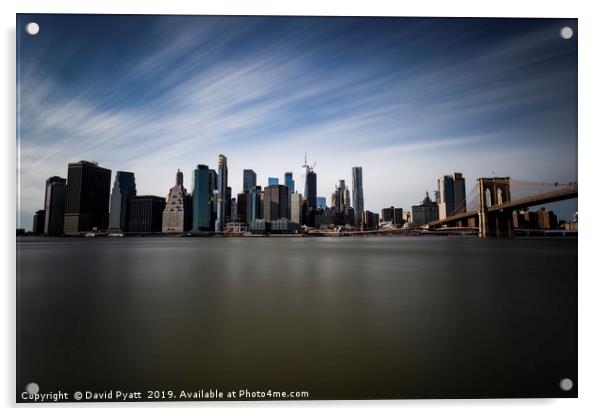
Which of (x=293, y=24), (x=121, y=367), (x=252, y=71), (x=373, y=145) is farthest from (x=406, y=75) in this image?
(x=121, y=367)

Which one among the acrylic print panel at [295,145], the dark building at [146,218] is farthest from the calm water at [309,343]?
the dark building at [146,218]

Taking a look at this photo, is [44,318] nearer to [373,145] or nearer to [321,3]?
[321,3]

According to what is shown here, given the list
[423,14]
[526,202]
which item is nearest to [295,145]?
[423,14]

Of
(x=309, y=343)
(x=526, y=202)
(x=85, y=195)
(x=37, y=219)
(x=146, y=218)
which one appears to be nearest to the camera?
(x=309, y=343)

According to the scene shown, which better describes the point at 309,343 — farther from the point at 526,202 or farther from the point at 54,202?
the point at 526,202

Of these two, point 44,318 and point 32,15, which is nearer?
point 32,15

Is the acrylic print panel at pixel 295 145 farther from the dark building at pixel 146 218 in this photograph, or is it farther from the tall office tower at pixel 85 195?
the dark building at pixel 146 218

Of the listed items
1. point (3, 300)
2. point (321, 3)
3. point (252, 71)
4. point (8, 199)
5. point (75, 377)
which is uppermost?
point (321, 3)
